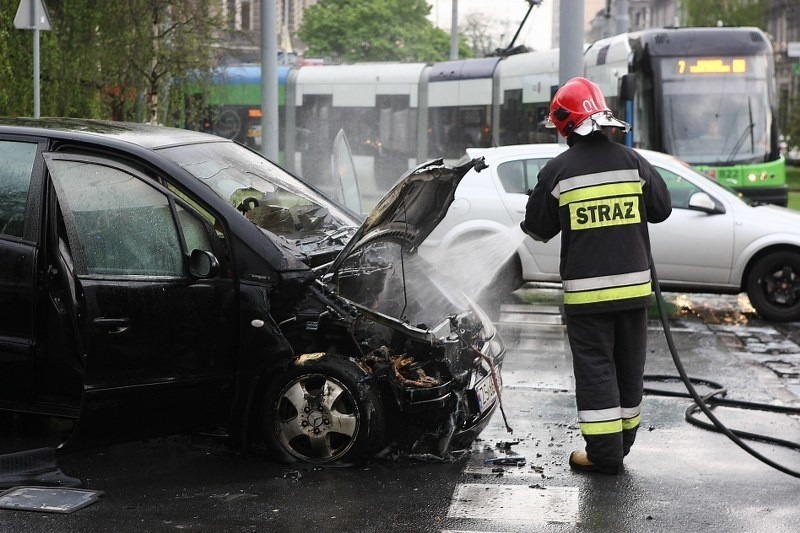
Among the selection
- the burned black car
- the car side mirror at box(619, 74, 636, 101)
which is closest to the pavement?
the burned black car

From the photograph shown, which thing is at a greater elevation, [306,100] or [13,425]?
[306,100]

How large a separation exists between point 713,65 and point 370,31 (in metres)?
46.0

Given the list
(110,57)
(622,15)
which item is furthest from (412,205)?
(622,15)

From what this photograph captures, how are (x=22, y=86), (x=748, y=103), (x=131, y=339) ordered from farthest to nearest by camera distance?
(x=748, y=103), (x=22, y=86), (x=131, y=339)

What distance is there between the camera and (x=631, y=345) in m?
5.81

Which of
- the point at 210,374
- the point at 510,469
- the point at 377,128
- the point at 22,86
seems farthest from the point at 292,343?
the point at 377,128

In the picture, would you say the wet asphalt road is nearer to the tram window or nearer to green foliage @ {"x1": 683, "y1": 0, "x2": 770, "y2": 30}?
the tram window

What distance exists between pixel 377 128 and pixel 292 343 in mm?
22191

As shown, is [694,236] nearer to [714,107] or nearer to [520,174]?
[520,174]

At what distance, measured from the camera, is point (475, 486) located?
5555 mm

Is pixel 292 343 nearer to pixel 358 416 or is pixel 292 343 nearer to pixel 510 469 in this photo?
pixel 358 416

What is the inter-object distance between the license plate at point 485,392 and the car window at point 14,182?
2.42 m

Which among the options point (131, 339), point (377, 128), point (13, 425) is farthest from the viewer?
point (377, 128)

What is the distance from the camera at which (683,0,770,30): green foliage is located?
195 feet
